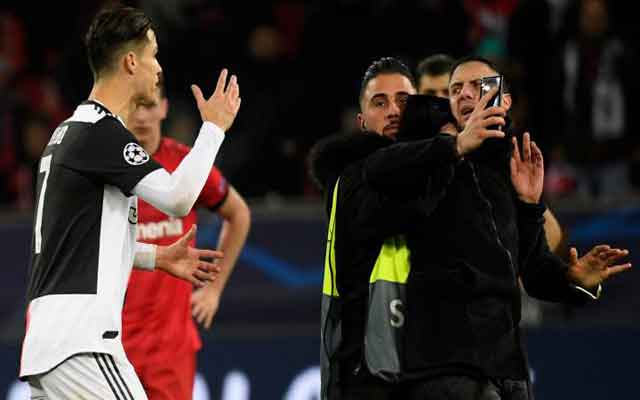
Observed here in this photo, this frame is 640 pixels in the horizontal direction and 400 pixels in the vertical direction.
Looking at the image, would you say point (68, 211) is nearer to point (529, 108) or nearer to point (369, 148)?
point (369, 148)

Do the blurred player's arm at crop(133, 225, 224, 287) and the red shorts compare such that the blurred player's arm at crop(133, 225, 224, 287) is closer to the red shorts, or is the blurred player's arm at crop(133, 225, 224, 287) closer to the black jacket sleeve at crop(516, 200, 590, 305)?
the black jacket sleeve at crop(516, 200, 590, 305)

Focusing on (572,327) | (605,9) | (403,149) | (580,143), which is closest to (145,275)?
(403,149)

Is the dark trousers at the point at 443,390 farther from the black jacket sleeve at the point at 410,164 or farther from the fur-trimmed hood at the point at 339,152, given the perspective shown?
the fur-trimmed hood at the point at 339,152

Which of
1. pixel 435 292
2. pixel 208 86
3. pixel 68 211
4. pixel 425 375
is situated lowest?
pixel 425 375

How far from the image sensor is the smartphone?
14.1 ft

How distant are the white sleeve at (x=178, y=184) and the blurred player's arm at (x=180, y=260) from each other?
1.23 feet

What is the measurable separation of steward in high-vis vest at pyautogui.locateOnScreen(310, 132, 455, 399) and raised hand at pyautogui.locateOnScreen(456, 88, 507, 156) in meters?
0.23

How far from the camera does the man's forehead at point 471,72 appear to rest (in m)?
4.79

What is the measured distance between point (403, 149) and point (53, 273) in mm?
1201

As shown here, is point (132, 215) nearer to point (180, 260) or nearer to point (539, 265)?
point (180, 260)

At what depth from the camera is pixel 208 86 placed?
376 inches

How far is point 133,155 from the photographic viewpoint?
4.17 meters

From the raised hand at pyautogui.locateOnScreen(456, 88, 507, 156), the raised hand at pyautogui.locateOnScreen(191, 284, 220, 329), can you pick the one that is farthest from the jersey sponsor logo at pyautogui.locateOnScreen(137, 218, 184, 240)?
the raised hand at pyautogui.locateOnScreen(456, 88, 507, 156)

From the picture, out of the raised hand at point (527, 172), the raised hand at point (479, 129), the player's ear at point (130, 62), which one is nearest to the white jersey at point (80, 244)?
the player's ear at point (130, 62)
